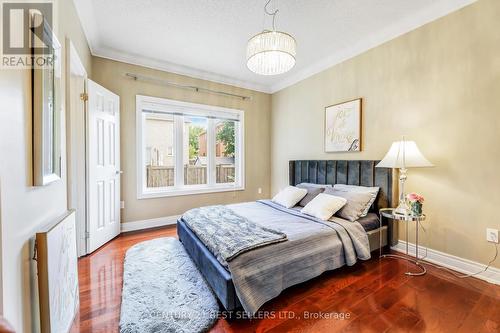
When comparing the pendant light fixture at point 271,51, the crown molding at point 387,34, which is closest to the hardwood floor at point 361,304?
the pendant light fixture at point 271,51

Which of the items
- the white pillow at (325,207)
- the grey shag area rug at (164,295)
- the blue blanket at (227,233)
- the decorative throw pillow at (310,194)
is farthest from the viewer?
the decorative throw pillow at (310,194)

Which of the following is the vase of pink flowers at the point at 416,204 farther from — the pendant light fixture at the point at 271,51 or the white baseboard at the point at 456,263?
the pendant light fixture at the point at 271,51

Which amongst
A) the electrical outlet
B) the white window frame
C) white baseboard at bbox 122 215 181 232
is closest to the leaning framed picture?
the electrical outlet

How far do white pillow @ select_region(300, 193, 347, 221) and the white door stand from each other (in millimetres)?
2584

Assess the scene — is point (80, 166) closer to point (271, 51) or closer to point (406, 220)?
point (271, 51)

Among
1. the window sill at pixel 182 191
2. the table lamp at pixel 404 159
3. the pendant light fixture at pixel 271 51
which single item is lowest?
the window sill at pixel 182 191

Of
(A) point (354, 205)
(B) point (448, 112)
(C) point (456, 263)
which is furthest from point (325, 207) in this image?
(B) point (448, 112)

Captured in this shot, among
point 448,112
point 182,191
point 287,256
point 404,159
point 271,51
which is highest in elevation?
point 271,51

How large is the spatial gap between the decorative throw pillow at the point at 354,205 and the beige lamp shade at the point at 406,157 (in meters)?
0.47

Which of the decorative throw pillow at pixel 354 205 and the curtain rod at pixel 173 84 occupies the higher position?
the curtain rod at pixel 173 84

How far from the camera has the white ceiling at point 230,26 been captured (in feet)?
7.34

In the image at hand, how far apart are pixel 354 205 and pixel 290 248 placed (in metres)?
1.13

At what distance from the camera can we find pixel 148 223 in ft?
11.7

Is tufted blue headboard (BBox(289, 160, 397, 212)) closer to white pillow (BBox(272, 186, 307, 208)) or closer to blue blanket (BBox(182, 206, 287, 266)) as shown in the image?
white pillow (BBox(272, 186, 307, 208))
